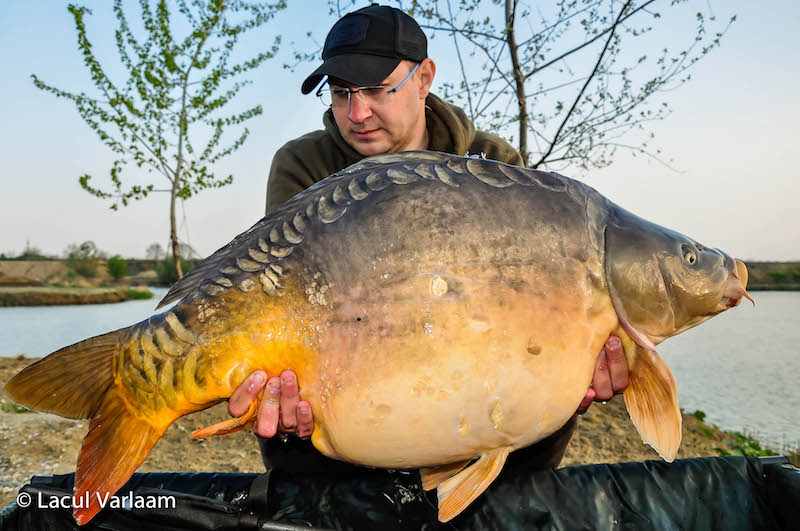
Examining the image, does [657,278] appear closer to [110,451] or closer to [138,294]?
[110,451]

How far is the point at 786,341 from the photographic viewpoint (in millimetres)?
6605

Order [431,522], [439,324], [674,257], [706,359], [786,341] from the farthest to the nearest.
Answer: [786,341] < [706,359] < [431,522] < [674,257] < [439,324]

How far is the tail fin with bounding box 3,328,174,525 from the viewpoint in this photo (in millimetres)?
996

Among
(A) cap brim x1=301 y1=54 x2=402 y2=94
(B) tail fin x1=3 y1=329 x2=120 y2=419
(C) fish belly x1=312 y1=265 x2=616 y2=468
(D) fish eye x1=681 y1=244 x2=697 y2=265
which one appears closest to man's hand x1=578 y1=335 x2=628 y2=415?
(C) fish belly x1=312 y1=265 x2=616 y2=468

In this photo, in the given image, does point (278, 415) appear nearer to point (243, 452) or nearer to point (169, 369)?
point (169, 369)

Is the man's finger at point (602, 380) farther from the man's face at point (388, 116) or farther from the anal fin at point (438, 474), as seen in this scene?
the man's face at point (388, 116)

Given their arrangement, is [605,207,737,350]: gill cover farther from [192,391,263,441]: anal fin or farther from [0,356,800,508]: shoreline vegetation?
[0,356,800,508]: shoreline vegetation

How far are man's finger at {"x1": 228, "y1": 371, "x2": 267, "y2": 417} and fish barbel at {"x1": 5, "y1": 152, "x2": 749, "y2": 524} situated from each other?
0.02 meters

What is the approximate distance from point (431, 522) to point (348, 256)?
2.49ft

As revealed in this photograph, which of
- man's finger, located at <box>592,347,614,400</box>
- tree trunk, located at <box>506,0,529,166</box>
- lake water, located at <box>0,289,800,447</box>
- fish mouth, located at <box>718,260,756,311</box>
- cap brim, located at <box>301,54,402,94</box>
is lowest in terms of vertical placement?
lake water, located at <box>0,289,800,447</box>

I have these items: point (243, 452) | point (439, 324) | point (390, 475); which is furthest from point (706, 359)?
point (439, 324)

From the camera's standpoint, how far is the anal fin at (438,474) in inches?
44.4

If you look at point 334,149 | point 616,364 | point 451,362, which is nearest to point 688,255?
point 616,364

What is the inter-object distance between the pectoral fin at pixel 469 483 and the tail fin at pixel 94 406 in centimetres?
58
